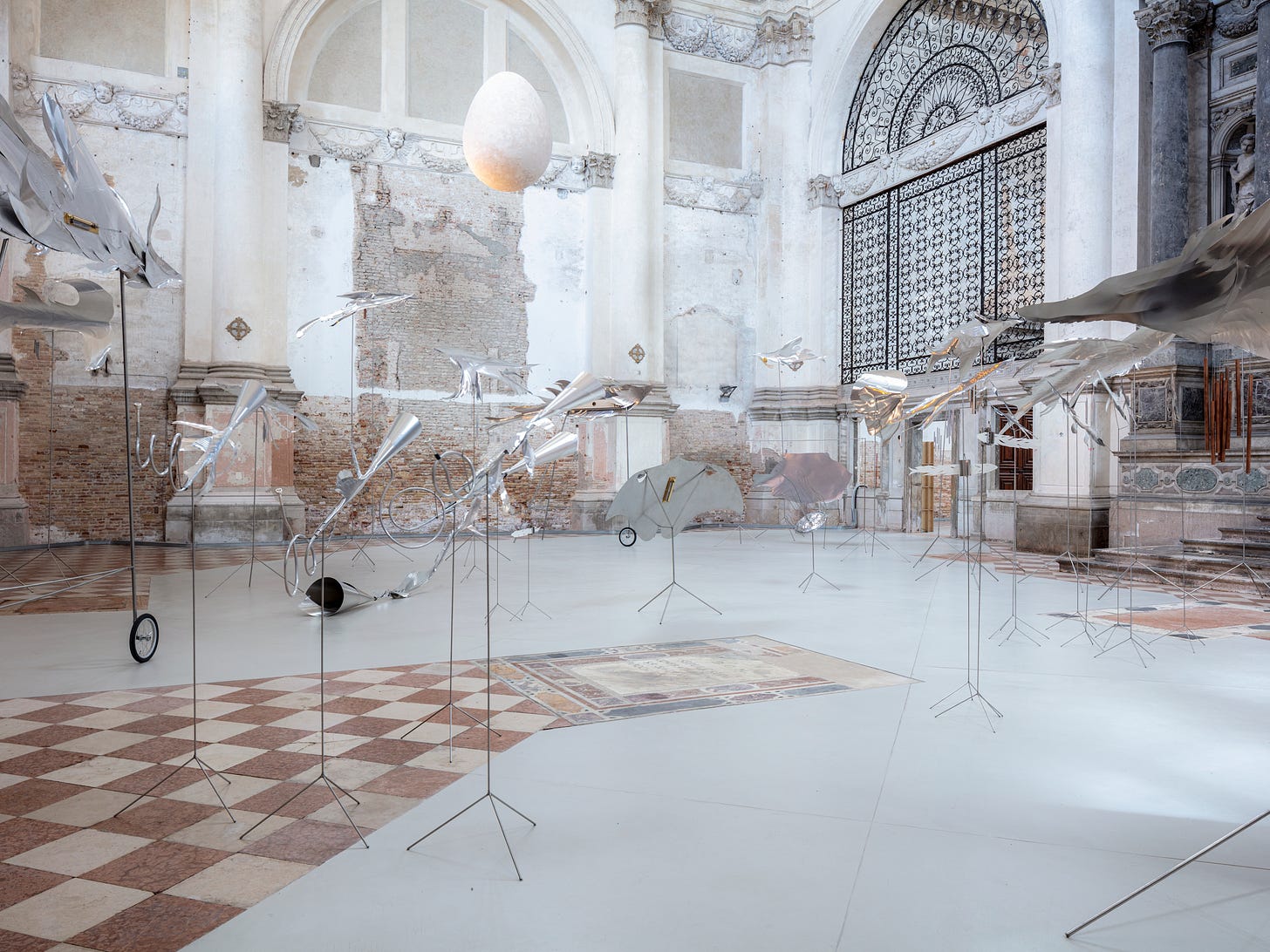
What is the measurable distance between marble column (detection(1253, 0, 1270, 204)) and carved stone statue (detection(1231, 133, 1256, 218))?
0.58m

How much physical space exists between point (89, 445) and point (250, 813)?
11479 mm

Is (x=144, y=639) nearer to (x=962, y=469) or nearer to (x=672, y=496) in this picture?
(x=672, y=496)

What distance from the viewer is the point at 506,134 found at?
964cm

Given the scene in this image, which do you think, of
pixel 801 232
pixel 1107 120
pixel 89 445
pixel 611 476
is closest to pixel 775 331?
pixel 801 232

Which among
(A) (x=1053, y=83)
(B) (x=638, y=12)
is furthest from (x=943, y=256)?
Answer: (B) (x=638, y=12)

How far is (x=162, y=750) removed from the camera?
3.47 metres

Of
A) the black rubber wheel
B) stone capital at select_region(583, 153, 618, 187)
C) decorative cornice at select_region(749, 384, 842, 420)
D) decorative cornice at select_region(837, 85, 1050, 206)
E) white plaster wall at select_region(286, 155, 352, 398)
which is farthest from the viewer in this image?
decorative cornice at select_region(749, 384, 842, 420)

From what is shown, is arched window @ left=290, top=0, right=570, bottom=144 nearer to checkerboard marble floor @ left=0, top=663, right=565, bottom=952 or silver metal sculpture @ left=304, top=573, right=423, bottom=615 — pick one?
silver metal sculpture @ left=304, top=573, right=423, bottom=615

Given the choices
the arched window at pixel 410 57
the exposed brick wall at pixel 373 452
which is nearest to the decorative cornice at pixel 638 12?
the arched window at pixel 410 57

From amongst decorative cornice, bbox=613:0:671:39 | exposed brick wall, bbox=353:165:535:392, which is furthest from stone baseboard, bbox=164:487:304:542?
decorative cornice, bbox=613:0:671:39

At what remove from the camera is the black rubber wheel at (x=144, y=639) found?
4.80 metres

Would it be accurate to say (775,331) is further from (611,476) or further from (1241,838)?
(1241,838)

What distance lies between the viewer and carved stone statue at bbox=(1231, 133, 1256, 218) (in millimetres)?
9969

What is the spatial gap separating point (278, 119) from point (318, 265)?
2130 millimetres
